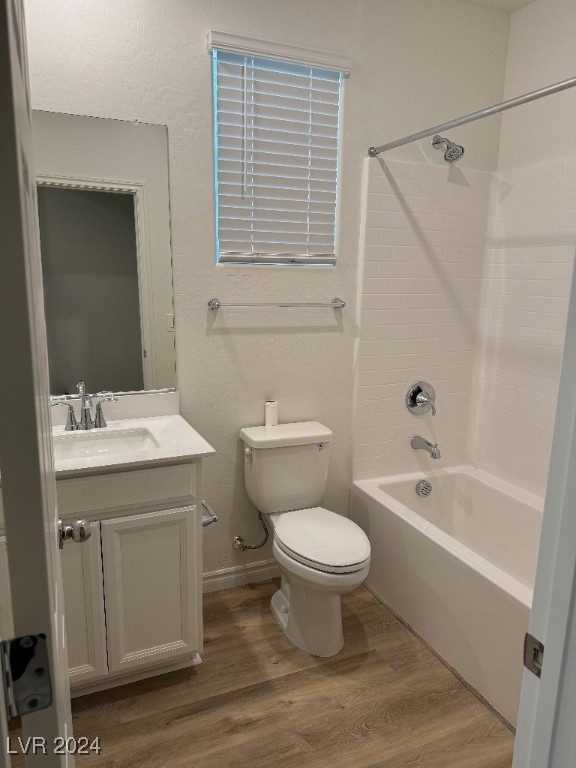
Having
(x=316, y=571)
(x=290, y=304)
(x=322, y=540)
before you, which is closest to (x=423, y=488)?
(x=322, y=540)

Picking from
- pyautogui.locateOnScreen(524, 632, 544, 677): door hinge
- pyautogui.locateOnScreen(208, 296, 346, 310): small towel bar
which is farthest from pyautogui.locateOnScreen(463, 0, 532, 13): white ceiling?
pyautogui.locateOnScreen(524, 632, 544, 677): door hinge

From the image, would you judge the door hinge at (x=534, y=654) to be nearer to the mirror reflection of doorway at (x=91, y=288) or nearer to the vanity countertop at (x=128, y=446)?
the vanity countertop at (x=128, y=446)

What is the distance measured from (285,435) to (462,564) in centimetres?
87

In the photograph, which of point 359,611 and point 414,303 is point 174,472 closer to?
point 359,611

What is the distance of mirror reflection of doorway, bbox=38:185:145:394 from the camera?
2.03m

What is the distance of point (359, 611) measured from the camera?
247cm

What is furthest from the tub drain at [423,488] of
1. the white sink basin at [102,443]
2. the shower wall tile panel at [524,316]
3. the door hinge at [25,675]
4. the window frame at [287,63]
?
the door hinge at [25,675]

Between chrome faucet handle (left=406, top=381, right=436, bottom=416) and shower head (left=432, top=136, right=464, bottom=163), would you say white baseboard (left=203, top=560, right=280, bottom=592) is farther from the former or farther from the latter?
shower head (left=432, top=136, right=464, bottom=163)

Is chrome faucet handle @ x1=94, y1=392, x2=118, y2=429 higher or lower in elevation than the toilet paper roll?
higher

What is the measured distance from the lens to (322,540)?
2.12 metres

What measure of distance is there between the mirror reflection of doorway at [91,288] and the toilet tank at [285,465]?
0.60 m

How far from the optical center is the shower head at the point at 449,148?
2408 millimetres

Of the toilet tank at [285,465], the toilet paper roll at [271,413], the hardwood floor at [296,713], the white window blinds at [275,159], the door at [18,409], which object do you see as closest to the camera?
the door at [18,409]

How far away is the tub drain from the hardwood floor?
2.47 ft
